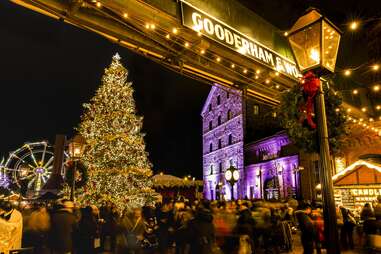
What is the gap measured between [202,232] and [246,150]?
3070cm

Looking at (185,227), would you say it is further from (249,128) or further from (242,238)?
(249,128)

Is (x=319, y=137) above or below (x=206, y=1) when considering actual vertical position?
below

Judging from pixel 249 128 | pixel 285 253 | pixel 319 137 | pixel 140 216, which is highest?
pixel 249 128

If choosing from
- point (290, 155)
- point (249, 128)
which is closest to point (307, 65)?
point (290, 155)

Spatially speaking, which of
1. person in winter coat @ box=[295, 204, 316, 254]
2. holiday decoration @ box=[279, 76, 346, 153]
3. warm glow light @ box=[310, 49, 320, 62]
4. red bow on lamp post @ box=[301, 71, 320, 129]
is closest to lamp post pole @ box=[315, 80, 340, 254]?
red bow on lamp post @ box=[301, 71, 320, 129]

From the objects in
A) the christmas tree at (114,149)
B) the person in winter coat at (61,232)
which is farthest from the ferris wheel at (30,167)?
the person in winter coat at (61,232)

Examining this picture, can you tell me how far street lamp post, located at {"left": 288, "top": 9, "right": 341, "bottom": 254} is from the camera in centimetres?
335

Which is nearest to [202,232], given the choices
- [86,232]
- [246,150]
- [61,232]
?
[86,232]

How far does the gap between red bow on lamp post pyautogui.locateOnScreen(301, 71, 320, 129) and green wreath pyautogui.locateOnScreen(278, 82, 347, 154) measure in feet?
1.84

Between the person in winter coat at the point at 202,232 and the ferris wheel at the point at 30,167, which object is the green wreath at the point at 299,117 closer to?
the person in winter coat at the point at 202,232

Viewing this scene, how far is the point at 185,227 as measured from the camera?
8.12 meters

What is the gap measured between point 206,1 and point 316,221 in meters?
5.92

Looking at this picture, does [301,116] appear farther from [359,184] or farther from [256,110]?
[256,110]

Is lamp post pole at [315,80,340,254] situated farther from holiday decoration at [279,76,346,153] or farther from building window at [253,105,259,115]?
building window at [253,105,259,115]
